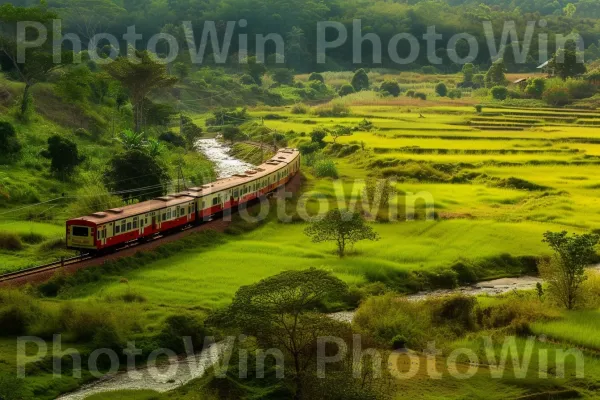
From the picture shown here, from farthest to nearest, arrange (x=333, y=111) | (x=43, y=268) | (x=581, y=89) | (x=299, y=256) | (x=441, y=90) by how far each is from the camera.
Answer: (x=441, y=90) < (x=581, y=89) < (x=333, y=111) < (x=299, y=256) < (x=43, y=268)

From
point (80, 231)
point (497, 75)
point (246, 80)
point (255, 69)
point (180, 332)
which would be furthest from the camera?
point (255, 69)

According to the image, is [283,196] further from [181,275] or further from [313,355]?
[313,355]

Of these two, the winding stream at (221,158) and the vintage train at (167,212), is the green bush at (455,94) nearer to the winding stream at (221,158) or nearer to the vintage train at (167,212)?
the winding stream at (221,158)

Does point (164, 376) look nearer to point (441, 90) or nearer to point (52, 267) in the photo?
point (52, 267)

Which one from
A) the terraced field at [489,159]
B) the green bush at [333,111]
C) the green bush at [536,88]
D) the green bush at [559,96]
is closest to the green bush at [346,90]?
the green bush at [333,111]

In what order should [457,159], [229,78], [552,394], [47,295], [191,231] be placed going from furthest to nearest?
[229,78]
[457,159]
[191,231]
[47,295]
[552,394]

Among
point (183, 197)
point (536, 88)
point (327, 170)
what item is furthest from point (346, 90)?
point (183, 197)

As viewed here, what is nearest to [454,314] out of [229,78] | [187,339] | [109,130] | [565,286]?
[565,286]
